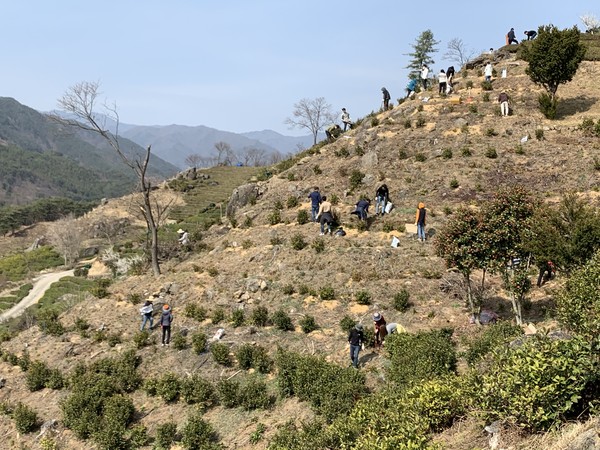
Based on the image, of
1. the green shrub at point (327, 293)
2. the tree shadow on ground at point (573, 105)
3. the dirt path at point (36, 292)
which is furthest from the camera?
the dirt path at point (36, 292)

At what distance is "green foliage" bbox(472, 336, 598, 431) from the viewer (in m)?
7.23

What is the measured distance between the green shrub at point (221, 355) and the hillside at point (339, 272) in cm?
17

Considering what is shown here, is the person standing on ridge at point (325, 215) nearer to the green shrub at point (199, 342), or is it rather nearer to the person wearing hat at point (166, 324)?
the green shrub at point (199, 342)

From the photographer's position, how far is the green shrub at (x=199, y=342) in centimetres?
1748

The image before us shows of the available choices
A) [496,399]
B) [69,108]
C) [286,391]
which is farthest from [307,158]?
[496,399]

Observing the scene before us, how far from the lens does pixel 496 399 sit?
808 cm

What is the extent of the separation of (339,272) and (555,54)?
22.4 meters

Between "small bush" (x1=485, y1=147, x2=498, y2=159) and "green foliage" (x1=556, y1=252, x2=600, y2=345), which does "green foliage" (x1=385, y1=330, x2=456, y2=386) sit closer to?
"green foliage" (x1=556, y1=252, x2=600, y2=345)

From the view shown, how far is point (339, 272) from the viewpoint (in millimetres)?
20672

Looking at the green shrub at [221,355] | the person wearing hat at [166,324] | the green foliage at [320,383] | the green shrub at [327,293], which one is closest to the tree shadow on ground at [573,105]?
the green shrub at [327,293]

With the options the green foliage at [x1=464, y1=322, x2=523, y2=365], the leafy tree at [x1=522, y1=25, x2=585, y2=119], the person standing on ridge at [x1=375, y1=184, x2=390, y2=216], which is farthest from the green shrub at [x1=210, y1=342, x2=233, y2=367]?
the leafy tree at [x1=522, y1=25, x2=585, y2=119]

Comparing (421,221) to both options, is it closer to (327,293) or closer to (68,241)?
(327,293)

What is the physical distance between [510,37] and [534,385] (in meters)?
50.3

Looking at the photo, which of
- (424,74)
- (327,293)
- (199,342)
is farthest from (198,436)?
(424,74)
